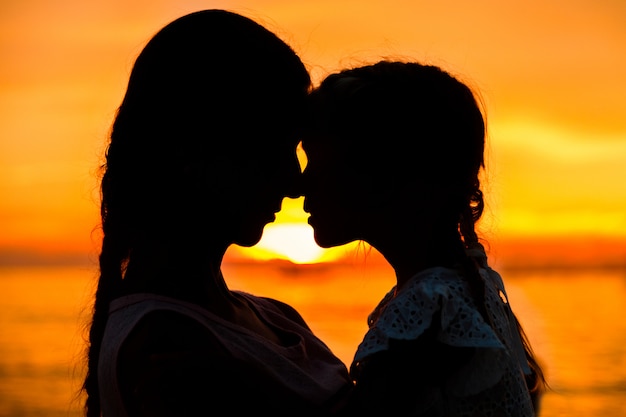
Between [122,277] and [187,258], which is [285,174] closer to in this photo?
[187,258]

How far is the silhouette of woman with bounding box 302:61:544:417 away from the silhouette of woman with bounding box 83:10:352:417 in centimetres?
17

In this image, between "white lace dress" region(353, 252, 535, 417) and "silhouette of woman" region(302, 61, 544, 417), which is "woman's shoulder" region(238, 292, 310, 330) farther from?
"white lace dress" region(353, 252, 535, 417)

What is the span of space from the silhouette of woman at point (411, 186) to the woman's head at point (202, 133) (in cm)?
22

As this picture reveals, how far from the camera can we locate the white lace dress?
79.0 inches

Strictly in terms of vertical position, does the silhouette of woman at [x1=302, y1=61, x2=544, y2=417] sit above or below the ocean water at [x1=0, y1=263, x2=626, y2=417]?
above

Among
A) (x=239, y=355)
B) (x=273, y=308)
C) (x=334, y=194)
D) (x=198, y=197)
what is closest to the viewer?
(x=239, y=355)

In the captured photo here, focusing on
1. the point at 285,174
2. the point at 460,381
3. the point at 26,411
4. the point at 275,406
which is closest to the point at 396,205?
the point at 285,174

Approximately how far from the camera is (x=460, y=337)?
2008 millimetres

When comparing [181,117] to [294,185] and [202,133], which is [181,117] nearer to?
[202,133]

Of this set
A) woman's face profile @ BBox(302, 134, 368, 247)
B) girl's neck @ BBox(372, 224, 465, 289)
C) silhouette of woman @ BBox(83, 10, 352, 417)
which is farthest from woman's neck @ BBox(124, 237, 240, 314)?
girl's neck @ BBox(372, 224, 465, 289)

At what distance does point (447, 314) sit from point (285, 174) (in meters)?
0.47

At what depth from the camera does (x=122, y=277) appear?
6.92 ft

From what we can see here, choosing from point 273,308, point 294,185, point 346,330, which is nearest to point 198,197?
point 294,185

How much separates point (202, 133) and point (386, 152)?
513 millimetres
